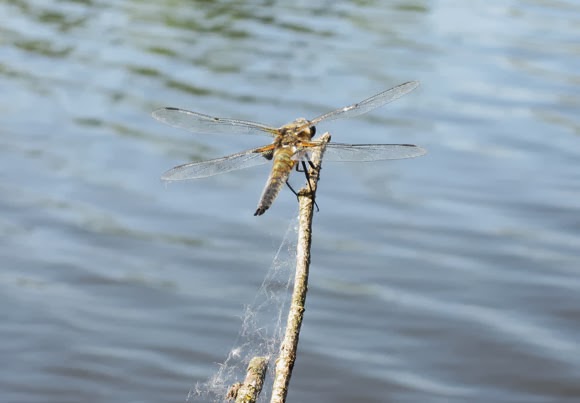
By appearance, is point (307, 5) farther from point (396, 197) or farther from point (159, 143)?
point (396, 197)

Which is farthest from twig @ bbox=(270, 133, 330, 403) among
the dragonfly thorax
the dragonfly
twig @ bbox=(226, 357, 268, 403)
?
the dragonfly thorax

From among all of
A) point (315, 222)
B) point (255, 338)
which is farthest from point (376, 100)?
point (315, 222)

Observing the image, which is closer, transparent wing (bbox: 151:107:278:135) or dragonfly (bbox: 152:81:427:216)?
dragonfly (bbox: 152:81:427:216)

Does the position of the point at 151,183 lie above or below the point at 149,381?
above

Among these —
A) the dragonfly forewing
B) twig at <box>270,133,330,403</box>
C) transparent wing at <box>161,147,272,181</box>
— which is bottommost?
twig at <box>270,133,330,403</box>

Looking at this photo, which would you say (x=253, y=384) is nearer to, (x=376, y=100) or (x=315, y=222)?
(x=376, y=100)

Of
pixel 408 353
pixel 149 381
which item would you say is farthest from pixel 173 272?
pixel 408 353

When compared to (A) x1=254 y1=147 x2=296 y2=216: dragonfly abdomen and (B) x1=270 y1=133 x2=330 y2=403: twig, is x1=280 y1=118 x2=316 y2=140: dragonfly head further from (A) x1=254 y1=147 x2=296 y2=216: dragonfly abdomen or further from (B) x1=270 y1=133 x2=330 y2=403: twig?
(B) x1=270 y1=133 x2=330 y2=403: twig
